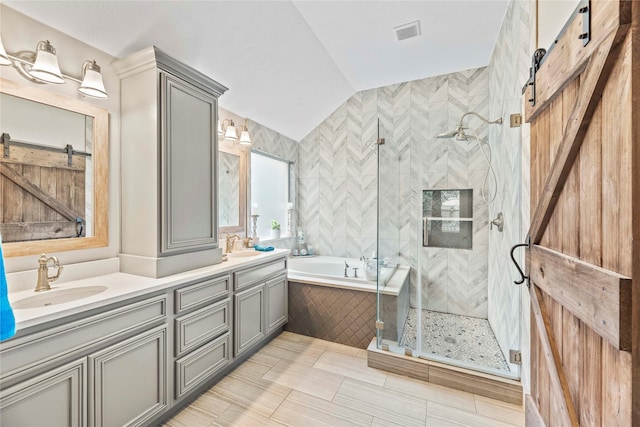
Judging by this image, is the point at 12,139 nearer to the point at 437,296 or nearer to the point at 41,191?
the point at 41,191

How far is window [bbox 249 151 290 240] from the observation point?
11.5ft

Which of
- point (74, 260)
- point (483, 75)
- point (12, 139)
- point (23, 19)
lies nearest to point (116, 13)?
point (23, 19)

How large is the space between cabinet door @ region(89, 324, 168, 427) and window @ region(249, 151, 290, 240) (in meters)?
1.83

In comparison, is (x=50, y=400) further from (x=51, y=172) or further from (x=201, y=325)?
(x=51, y=172)

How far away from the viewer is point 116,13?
1.65 m

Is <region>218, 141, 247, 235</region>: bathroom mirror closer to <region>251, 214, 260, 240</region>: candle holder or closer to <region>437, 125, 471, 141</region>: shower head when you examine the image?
<region>251, 214, 260, 240</region>: candle holder

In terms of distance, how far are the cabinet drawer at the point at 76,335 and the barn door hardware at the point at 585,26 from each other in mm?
2194

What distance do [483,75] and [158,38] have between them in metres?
3.37

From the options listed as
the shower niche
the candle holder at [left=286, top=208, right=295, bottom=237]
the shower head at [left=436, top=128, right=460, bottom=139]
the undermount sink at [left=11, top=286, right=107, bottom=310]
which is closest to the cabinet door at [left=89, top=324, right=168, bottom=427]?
the undermount sink at [left=11, top=286, right=107, bottom=310]

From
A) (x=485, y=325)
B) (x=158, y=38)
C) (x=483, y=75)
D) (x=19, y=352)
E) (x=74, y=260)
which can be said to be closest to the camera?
(x=19, y=352)

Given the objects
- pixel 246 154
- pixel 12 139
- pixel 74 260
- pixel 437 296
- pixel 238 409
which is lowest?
pixel 238 409

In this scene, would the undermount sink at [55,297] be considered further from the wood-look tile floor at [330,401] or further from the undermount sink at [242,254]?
the undermount sink at [242,254]

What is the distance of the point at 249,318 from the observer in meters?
2.31

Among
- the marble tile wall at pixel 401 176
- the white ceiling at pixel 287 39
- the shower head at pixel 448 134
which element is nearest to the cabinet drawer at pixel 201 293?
the marble tile wall at pixel 401 176
